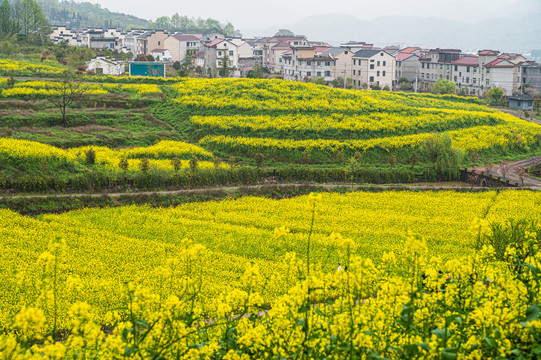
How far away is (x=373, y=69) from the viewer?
242 feet

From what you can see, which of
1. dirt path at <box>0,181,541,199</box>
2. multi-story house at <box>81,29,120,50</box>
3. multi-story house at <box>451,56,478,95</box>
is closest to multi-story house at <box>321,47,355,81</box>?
multi-story house at <box>451,56,478,95</box>

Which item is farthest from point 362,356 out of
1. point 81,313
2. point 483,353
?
point 81,313

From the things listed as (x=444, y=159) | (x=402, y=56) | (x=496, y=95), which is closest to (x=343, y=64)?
(x=402, y=56)

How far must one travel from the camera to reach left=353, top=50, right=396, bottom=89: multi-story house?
7349 cm

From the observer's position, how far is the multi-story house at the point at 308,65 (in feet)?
246

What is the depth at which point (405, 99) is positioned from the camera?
59.0 metres

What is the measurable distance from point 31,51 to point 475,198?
66727mm

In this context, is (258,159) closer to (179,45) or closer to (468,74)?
(468,74)

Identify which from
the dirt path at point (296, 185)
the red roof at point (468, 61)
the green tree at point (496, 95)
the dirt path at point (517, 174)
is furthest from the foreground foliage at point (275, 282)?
the red roof at point (468, 61)

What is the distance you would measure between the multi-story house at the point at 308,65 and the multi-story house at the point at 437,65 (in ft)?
63.4

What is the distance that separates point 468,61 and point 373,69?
17.5 metres

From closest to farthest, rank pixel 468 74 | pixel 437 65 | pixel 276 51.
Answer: pixel 468 74, pixel 437 65, pixel 276 51

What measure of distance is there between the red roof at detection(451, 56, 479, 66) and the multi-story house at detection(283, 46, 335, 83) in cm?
2079

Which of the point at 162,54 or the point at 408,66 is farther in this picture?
the point at 162,54
